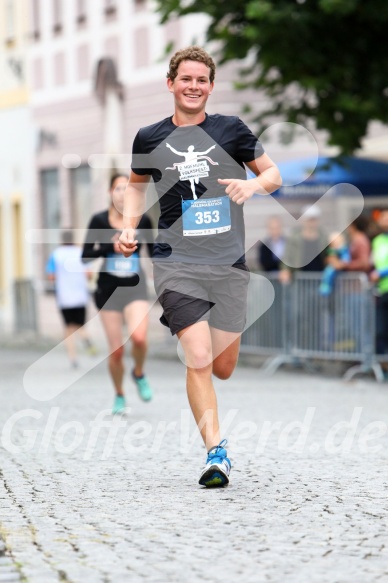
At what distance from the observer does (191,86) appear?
7.50 meters

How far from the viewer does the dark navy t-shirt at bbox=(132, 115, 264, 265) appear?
7539 mm

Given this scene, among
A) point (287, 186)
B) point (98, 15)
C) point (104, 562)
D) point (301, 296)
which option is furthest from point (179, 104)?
→ point (98, 15)

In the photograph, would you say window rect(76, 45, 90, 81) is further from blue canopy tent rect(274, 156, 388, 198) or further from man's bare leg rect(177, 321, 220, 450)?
man's bare leg rect(177, 321, 220, 450)

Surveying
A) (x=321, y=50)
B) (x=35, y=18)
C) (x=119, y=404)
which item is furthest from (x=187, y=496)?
(x=35, y=18)

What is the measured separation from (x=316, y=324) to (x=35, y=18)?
18346 millimetres

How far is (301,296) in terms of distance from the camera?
1791cm

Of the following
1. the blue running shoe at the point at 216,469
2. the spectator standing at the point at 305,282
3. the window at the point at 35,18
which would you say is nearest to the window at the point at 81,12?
the window at the point at 35,18

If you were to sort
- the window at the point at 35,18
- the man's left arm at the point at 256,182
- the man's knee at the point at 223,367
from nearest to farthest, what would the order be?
the man's left arm at the point at 256,182
the man's knee at the point at 223,367
the window at the point at 35,18

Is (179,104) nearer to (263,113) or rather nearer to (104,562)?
(104,562)

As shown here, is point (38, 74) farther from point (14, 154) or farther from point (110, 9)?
point (110, 9)

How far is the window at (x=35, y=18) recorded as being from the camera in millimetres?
34000

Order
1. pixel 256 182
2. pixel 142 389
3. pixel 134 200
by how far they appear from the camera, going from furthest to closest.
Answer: pixel 142 389 → pixel 134 200 → pixel 256 182

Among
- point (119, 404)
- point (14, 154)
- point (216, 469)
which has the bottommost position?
point (119, 404)

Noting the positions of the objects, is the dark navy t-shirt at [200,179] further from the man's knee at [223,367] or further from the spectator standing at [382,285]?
the spectator standing at [382,285]
